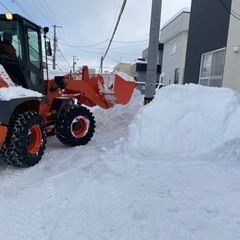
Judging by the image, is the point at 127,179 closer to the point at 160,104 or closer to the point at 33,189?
the point at 33,189

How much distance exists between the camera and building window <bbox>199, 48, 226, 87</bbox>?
12702 millimetres

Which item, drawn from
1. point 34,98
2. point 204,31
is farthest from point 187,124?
point 204,31

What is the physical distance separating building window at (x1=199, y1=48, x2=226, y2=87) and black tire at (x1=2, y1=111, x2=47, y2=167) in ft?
30.7

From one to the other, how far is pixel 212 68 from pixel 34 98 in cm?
1005

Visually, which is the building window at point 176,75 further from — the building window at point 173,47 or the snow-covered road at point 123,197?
the snow-covered road at point 123,197

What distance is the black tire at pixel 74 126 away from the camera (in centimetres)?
654

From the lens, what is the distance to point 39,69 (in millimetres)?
6105

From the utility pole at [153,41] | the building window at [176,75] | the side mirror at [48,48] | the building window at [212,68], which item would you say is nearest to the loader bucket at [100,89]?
the utility pole at [153,41]

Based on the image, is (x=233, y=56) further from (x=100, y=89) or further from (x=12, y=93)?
(x=12, y=93)

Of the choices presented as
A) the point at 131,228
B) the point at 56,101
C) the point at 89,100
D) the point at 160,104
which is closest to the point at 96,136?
the point at 89,100

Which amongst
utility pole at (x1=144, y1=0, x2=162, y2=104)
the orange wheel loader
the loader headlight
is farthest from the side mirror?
utility pole at (x1=144, y1=0, x2=162, y2=104)

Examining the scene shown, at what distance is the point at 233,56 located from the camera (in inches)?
444

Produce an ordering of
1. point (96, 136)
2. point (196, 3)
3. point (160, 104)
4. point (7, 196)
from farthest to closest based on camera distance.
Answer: point (196, 3) → point (96, 136) → point (160, 104) → point (7, 196)

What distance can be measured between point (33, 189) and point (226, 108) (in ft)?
13.0
